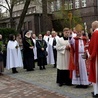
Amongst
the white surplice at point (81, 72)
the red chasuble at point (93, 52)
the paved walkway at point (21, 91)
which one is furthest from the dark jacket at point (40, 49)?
the red chasuble at point (93, 52)

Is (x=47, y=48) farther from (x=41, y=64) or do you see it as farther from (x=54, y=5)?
(x=54, y=5)

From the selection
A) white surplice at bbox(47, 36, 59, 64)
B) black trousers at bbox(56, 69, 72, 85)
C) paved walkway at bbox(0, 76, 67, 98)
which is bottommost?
paved walkway at bbox(0, 76, 67, 98)

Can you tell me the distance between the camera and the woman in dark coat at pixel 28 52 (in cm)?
1464

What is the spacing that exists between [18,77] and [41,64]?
255 centimetres

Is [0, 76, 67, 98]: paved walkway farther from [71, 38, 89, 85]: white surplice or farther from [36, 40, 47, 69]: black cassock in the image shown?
[36, 40, 47, 69]: black cassock

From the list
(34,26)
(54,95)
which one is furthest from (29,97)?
(34,26)

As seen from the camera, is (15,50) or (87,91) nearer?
(87,91)

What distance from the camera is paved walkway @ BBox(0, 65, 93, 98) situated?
9.12 meters

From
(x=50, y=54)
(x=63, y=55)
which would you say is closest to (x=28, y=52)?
(x=50, y=54)

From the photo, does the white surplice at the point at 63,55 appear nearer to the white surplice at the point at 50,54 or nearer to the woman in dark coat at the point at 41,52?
the woman in dark coat at the point at 41,52

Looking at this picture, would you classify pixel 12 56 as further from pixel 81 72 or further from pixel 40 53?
pixel 81 72

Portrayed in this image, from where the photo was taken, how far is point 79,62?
9828mm

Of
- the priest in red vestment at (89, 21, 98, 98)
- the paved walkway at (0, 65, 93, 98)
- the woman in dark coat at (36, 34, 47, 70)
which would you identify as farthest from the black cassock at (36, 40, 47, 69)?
the priest in red vestment at (89, 21, 98, 98)

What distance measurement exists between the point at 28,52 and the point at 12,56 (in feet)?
2.57
